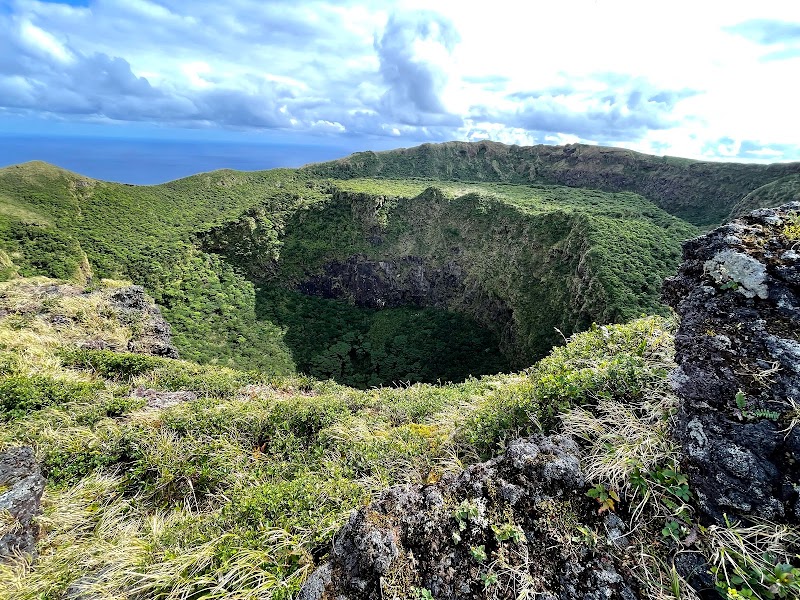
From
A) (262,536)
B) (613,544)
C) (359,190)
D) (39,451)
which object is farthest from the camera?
(359,190)

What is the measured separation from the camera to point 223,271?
48.4 meters

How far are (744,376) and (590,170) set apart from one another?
80.0m

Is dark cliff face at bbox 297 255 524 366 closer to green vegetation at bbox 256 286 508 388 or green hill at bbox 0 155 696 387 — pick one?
green hill at bbox 0 155 696 387

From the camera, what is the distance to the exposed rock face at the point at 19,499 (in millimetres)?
4871

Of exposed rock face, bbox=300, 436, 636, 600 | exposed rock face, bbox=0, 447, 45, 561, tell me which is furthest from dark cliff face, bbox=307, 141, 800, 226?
exposed rock face, bbox=0, 447, 45, 561

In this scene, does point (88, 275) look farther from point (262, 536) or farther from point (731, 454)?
point (731, 454)

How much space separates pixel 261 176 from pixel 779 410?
7397 centimetres

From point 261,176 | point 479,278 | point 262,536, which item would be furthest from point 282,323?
point 262,536

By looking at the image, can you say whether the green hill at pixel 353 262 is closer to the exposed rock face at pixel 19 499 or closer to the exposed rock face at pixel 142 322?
the exposed rock face at pixel 142 322

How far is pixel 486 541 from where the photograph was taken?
11.2 feet

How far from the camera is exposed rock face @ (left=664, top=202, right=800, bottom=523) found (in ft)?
9.92

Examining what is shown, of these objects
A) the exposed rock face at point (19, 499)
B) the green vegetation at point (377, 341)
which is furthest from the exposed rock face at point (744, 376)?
the green vegetation at point (377, 341)

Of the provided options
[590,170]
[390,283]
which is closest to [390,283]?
[390,283]

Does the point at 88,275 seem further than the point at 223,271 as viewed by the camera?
No
